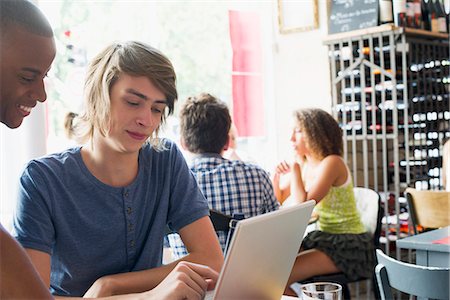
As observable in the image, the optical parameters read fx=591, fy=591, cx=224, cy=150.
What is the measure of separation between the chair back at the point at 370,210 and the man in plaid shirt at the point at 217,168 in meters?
1.00

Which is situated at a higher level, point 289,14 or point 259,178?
point 289,14

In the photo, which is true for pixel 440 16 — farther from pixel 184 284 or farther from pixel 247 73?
pixel 184 284

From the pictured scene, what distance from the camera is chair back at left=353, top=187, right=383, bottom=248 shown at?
3414 millimetres

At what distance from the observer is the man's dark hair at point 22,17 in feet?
3.32

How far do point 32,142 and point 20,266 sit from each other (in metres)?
2.21

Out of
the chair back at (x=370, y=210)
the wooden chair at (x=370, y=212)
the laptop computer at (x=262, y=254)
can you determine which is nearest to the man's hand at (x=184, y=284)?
the laptop computer at (x=262, y=254)

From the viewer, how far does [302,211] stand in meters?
1.18

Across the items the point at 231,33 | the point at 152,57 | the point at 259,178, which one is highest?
the point at 231,33

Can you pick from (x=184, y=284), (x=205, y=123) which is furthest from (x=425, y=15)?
(x=184, y=284)

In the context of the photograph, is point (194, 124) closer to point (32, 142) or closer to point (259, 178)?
point (259, 178)

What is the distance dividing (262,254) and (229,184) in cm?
158

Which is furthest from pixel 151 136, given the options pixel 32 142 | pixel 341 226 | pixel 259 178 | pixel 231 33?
pixel 231 33

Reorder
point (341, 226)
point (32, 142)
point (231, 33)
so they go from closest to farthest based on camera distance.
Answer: point (32, 142) → point (341, 226) → point (231, 33)

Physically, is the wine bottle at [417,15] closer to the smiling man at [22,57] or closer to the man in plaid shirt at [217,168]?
the man in plaid shirt at [217,168]
